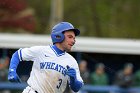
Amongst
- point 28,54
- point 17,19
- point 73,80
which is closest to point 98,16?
point 17,19

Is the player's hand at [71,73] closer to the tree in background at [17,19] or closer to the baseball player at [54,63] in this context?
the baseball player at [54,63]

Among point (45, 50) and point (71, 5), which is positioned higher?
point (45, 50)

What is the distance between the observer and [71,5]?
117ft

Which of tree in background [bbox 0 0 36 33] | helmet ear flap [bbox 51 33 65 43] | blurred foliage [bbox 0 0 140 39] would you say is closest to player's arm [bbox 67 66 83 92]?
helmet ear flap [bbox 51 33 65 43]

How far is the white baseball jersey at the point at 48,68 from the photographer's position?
9203mm

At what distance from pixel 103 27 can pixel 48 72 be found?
2670 centimetres

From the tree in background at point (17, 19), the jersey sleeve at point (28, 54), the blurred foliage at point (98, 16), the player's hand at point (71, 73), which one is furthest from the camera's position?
the blurred foliage at point (98, 16)

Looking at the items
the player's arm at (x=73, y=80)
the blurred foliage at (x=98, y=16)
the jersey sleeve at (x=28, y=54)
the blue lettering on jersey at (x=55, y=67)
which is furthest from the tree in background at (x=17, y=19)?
the player's arm at (x=73, y=80)

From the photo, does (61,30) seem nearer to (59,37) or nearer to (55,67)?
(59,37)

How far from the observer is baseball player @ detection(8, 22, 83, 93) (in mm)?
9172

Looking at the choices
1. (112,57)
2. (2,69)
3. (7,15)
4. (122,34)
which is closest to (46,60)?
(2,69)

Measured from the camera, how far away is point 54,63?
921 centimetres

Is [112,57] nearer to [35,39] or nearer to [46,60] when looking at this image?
[35,39]

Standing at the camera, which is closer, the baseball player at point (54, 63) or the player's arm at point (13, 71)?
the player's arm at point (13, 71)
